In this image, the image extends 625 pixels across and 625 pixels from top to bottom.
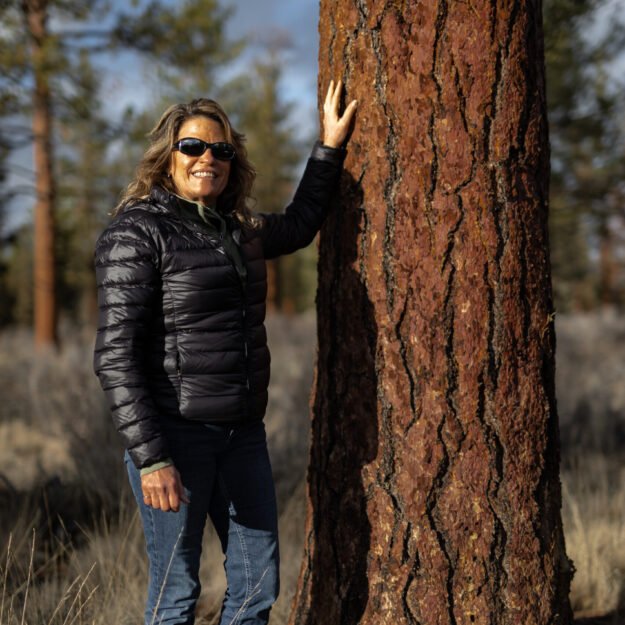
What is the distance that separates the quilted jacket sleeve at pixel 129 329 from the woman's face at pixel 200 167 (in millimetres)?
279

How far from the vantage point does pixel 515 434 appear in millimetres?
2518

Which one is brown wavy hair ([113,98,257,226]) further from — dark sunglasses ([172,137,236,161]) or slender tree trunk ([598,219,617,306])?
slender tree trunk ([598,219,617,306])

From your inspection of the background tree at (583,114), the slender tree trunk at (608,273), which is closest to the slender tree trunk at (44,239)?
the background tree at (583,114)

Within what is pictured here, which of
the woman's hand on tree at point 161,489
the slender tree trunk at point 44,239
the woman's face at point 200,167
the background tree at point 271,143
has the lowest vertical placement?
the woman's hand on tree at point 161,489

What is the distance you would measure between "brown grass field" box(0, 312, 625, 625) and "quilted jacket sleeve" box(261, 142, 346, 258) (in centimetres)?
148

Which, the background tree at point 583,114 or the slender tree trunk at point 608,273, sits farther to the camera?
the slender tree trunk at point 608,273

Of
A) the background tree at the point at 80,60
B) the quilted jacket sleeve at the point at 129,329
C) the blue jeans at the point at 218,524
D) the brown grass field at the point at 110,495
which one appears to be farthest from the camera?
the background tree at the point at 80,60

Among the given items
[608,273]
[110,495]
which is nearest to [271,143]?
[608,273]

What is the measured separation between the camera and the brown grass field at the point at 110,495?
3.48m

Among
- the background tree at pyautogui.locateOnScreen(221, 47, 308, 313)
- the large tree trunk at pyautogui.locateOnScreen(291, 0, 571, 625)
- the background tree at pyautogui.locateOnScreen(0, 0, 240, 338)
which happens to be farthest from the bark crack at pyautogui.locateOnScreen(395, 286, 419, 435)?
the background tree at pyautogui.locateOnScreen(221, 47, 308, 313)

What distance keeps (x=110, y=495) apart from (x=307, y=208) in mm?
2933

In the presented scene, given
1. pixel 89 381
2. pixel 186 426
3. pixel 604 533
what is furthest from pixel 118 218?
pixel 89 381

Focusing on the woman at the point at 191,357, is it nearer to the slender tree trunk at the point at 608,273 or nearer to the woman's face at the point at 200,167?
the woman's face at the point at 200,167

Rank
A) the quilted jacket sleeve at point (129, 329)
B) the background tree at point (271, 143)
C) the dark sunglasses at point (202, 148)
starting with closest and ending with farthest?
the quilted jacket sleeve at point (129, 329) → the dark sunglasses at point (202, 148) → the background tree at point (271, 143)
